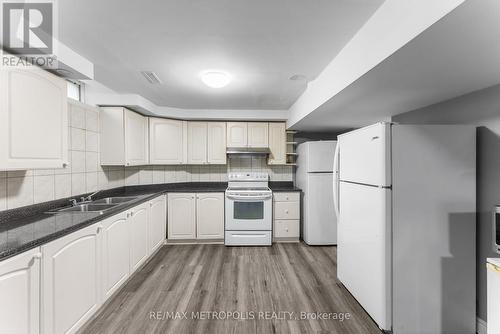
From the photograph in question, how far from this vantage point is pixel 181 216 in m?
3.71

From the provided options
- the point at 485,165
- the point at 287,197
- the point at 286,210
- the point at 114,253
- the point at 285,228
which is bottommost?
the point at 285,228

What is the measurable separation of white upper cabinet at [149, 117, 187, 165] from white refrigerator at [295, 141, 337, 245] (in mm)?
2214

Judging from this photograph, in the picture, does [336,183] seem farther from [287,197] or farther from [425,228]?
[287,197]

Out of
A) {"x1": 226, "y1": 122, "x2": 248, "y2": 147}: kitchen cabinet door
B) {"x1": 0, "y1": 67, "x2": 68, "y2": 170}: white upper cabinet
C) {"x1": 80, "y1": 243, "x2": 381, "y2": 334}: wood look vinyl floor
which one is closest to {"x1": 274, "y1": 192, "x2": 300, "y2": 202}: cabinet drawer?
{"x1": 80, "y1": 243, "x2": 381, "y2": 334}: wood look vinyl floor

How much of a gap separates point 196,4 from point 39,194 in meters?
2.18

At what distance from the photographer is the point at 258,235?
3645 mm

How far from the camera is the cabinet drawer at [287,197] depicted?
3.80 meters

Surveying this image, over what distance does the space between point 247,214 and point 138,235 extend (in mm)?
1634

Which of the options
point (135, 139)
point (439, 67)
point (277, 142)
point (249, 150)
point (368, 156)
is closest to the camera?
point (439, 67)

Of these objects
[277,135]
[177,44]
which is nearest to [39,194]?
[177,44]

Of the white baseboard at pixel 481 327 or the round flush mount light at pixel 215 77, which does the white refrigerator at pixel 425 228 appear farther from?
the round flush mount light at pixel 215 77

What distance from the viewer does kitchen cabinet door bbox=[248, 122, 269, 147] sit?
13.3ft

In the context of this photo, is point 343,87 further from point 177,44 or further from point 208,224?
point 208,224

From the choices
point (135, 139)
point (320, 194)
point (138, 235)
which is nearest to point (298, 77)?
point (320, 194)
